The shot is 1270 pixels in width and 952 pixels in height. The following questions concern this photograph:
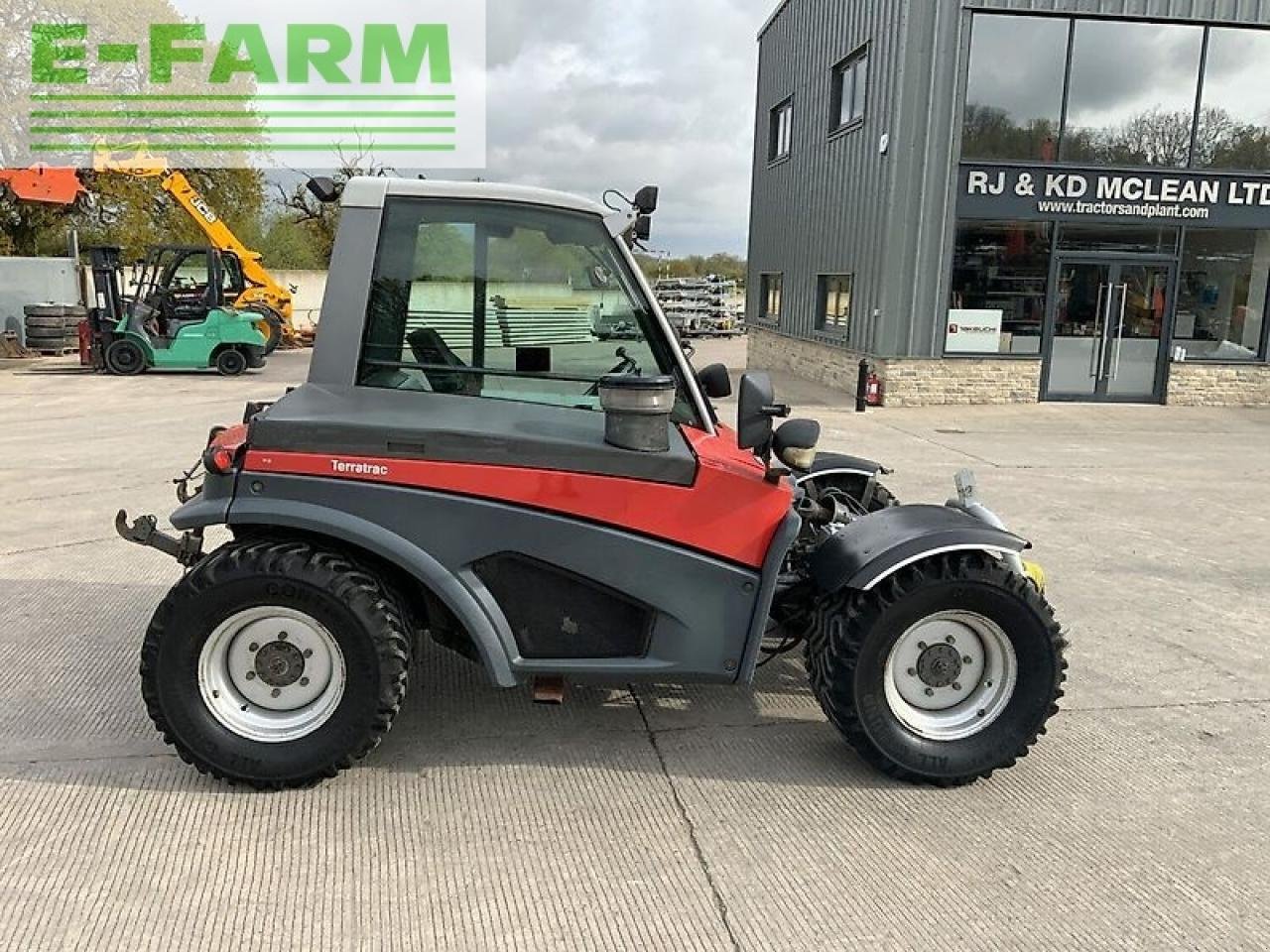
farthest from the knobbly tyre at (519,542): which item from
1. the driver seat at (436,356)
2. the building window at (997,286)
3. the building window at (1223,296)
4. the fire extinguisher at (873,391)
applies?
the building window at (1223,296)

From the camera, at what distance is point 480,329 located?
11.8ft

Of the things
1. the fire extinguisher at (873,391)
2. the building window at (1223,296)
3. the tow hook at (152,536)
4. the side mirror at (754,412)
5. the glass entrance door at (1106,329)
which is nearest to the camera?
the side mirror at (754,412)

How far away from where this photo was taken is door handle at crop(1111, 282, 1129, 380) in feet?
49.1

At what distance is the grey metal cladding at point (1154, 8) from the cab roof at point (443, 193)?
41.5 feet

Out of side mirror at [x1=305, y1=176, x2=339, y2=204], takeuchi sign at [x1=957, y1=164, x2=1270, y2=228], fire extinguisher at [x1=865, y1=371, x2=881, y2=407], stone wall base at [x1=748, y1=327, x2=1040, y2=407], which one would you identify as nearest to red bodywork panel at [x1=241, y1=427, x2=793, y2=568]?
side mirror at [x1=305, y1=176, x2=339, y2=204]

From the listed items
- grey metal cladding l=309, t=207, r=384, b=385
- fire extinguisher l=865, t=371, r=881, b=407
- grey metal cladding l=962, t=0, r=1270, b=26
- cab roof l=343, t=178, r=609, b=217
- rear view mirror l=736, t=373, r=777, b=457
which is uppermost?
grey metal cladding l=962, t=0, r=1270, b=26

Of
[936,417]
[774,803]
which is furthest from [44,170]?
[774,803]

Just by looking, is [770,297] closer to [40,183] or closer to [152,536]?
[40,183]

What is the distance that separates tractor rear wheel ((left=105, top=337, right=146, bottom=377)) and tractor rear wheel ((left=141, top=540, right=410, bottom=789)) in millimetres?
16024

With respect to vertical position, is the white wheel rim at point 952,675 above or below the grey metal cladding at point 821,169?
below

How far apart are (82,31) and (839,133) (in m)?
22.8

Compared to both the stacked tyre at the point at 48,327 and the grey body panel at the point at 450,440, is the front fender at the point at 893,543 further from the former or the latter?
the stacked tyre at the point at 48,327

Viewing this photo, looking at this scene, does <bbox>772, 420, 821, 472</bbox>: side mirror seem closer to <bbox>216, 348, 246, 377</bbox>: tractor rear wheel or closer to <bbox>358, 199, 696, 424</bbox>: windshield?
<bbox>358, 199, 696, 424</bbox>: windshield

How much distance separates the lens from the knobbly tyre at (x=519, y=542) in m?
3.33
